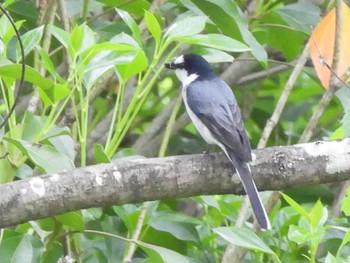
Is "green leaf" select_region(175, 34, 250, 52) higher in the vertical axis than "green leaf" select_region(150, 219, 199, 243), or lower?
higher

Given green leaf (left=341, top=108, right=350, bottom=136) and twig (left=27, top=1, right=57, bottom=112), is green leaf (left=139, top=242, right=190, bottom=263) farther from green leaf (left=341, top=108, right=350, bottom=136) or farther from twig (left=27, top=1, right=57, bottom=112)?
twig (left=27, top=1, right=57, bottom=112)

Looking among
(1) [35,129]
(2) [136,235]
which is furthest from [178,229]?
(1) [35,129]

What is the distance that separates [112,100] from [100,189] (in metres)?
1.65

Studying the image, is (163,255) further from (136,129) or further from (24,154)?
(136,129)

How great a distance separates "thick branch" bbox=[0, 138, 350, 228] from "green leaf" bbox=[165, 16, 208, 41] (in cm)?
33

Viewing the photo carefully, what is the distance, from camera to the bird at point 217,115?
275 cm

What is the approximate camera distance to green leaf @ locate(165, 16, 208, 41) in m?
2.67

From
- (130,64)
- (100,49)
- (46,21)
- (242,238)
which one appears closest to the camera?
(242,238)

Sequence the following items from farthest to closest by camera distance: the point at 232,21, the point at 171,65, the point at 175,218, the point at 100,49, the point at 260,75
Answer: the point at 260,75 → the point at 171,65 → the point at 232,21 → the point at 175,218 → the point at 100,49

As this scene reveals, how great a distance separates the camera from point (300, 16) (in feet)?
11.6

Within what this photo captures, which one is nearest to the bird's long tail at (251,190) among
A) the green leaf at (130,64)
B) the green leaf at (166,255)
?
the green leaf at (166,255)

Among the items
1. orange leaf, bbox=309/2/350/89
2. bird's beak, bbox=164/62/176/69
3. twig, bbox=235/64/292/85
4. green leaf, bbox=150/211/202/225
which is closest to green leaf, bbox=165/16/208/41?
orange leaf, bbox=309/2/350/89

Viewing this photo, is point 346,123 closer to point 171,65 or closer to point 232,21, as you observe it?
point 232,21

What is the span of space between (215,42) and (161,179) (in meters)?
0.44
